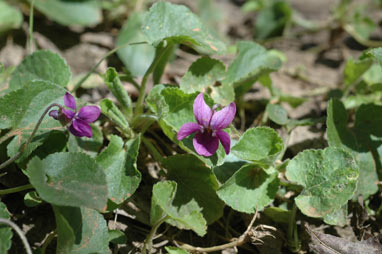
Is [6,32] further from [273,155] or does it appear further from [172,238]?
[273,155]

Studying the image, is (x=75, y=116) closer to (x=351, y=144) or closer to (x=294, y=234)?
(x=294, y=234)

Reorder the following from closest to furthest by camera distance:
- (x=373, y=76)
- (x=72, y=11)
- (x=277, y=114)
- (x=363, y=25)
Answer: (x=277, y=114), (x=373, y=76), (x=72, y=11), (x=363, y=25)

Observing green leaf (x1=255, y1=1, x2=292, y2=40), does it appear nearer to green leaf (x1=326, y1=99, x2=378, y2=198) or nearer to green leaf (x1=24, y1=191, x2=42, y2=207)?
green leaf (x1=326, y1=99, x2=378, y2=198)

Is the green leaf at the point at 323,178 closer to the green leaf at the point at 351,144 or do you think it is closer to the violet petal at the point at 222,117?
the green leaf at the point at 351,144

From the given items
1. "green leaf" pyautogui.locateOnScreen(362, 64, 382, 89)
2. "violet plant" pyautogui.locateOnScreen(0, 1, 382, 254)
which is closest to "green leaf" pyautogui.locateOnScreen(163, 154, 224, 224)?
"violet plant" pyautogui.locateOnScreen(0, 1, 382, 254)

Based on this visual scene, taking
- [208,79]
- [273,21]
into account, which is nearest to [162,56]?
[208,79]

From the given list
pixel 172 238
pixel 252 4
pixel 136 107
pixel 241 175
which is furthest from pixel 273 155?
pixel 252 4
